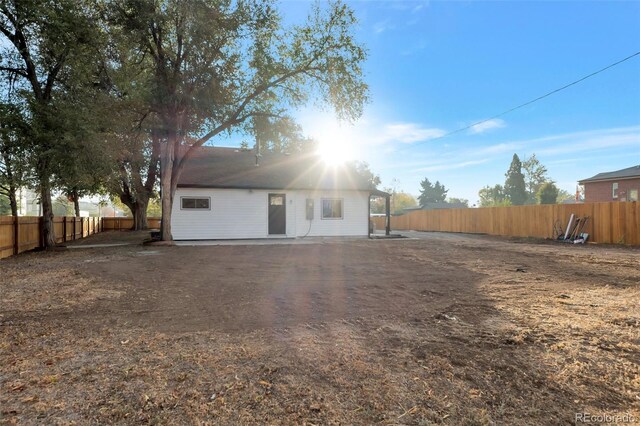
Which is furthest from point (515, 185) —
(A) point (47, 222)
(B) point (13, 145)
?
(B) point (13, 145)

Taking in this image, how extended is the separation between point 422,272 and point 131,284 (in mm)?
5756

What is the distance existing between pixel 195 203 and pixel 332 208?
6.68 metres

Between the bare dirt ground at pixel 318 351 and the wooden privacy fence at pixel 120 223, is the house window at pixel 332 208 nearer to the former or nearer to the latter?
the bare dirt ground at pixel 318 351

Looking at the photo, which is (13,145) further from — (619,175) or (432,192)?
(432,192)

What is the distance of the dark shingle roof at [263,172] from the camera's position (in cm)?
1634

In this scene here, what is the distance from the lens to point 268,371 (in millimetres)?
2664

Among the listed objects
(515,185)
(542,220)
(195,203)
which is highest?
(515,185)

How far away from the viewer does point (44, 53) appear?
456 inches

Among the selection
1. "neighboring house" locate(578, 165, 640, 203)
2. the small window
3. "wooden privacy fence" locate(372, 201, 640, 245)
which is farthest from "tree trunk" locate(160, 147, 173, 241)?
"neighboring house" locate(578, 165, 640, 203)

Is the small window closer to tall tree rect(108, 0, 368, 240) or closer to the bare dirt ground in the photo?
tall tree rect(108, 0, 368, 240)

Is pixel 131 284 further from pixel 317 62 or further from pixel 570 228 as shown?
pixel 570 228

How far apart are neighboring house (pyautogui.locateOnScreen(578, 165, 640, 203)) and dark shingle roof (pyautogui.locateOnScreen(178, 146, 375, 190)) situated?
2042cm

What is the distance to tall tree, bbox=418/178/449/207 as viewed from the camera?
2776 inches

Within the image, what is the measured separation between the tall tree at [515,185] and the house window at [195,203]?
49.4 meters
